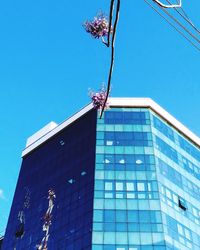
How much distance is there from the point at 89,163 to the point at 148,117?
10.2m

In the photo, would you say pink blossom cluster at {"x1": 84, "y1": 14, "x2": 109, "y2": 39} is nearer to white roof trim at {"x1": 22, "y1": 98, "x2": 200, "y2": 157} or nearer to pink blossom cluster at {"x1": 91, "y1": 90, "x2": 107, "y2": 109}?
pink blossom cluster at {"x1": 91, "y1": 90, "x2": 107, "y2": 109}

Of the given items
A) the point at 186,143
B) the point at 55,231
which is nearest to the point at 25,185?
the point at 55,231

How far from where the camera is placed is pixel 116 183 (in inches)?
1714

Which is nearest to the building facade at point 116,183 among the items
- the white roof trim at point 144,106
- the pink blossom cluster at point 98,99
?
the white roof trim at point 144,106

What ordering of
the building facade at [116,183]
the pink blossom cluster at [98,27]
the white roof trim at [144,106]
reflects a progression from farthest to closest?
1. the white roof trim at [144,106]
2. the building facade at [116,183]
3. the pink blossom cluster at [98,27]

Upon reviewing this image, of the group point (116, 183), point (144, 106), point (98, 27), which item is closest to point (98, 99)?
point (98, 27)

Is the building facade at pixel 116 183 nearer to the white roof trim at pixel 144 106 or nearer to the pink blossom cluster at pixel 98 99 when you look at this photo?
the white roof trim at pixel 144 106

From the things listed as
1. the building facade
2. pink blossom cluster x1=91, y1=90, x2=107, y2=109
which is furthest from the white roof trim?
pink blossom cluster x1=91, y1=90, x2=107, y2=109

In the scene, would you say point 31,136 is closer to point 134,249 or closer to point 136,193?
point 136,193

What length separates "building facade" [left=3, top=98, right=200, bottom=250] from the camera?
3978 cm

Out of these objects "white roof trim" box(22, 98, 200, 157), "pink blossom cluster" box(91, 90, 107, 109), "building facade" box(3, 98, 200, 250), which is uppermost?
"white roof trim" box(22, 98, 200, 157)

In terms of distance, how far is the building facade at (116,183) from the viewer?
131 ft

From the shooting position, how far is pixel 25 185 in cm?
5569

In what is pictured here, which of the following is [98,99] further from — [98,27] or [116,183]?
[116,183]
